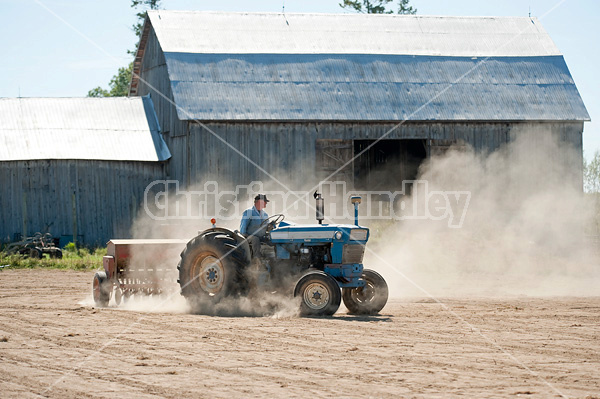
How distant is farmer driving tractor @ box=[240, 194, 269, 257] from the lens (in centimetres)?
1281

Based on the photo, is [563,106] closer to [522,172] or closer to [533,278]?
[522,172]

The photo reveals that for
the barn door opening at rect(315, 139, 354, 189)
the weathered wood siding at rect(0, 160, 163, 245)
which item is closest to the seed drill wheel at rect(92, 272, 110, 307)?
the weathered wood siding at rect(0, 160, 163, 245)

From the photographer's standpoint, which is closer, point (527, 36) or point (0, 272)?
point (0, 272)

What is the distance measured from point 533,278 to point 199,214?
12.7m

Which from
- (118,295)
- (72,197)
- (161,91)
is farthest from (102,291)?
(161,91)

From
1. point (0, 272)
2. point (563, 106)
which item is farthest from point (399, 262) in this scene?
point (563, 106)

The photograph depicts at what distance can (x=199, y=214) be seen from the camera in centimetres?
2814

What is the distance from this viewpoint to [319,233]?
12648mm

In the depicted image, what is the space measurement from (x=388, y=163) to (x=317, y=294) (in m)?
22.6

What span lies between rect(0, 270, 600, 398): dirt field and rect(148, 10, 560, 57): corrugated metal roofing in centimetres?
1937

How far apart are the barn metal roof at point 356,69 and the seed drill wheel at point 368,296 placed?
53.6 feet

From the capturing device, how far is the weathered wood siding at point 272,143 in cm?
2836

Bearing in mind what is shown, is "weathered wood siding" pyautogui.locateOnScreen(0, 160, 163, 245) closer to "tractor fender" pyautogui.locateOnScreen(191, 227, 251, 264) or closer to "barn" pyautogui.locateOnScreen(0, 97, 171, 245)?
"barn" pyautogui.locateOnScreen(0, 97, 171, 245)

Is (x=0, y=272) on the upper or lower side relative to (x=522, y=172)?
lower
